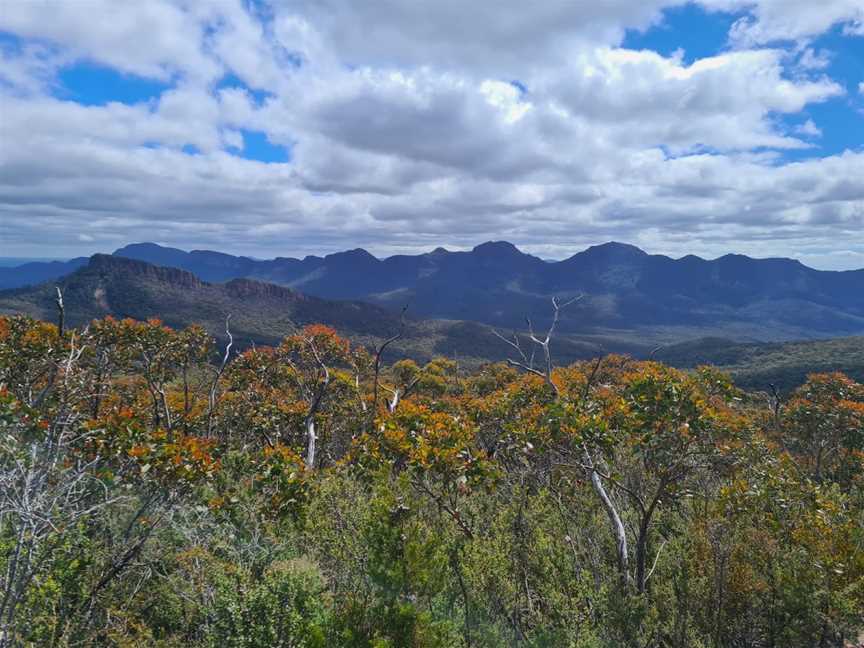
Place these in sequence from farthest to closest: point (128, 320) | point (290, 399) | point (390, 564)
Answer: point (290, 399) < point (128, 320) < point (390, 564)

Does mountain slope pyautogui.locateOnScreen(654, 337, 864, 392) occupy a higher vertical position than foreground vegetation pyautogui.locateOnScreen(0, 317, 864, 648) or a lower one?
lower

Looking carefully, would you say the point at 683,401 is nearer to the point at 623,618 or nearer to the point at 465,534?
the point at 623,618

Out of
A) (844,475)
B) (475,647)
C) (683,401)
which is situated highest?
(683,401)

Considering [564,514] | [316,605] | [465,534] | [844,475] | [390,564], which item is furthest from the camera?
[844,475]

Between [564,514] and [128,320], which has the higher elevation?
[128,320]

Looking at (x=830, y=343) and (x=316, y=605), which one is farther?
(x=830, y=343)

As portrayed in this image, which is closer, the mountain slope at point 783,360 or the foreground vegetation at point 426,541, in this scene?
the foreground vegetation at point 426,541

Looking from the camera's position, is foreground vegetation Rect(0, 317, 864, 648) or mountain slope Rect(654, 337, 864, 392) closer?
foreground vegetation Rect(0, 317, 864, 648)

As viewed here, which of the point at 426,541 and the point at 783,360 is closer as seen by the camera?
the point at 426,541

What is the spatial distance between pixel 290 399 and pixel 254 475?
10206 mm

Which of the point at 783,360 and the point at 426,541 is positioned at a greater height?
the point at 426,541

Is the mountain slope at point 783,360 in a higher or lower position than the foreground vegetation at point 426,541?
lower

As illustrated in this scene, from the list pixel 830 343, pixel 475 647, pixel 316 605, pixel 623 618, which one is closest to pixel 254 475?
pixel 316 605

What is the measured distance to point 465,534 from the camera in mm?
11023
